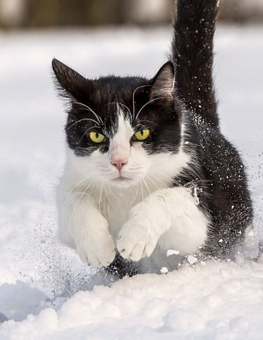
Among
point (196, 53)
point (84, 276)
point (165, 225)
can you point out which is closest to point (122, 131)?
point (165, 225)

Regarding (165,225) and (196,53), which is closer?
(165,225)

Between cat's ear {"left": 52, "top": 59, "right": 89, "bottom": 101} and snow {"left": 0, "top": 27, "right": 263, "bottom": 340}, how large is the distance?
0.77m

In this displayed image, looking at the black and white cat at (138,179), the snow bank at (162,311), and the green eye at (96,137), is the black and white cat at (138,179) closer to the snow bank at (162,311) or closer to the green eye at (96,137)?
the green eye at (96,137)

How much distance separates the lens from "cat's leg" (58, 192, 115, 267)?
2580 millimetres

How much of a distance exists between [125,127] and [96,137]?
0.44 feet

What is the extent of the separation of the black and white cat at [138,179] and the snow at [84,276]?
0.16 m

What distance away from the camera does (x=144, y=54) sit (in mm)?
9320

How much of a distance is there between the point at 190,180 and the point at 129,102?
17.2 inches

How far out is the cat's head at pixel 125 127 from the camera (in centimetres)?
261

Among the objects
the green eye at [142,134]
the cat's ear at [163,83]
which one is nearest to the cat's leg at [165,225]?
the green eye at [142,134]

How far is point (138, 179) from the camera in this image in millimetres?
2641

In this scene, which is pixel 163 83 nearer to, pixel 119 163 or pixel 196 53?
pixel 119 163

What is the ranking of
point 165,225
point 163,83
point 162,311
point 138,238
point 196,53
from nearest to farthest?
point 162,311 → point 138,238 → point 165,225 → point 163,83 → point 196,53

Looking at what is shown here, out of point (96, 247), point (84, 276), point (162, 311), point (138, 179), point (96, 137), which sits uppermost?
point (96, 137)
